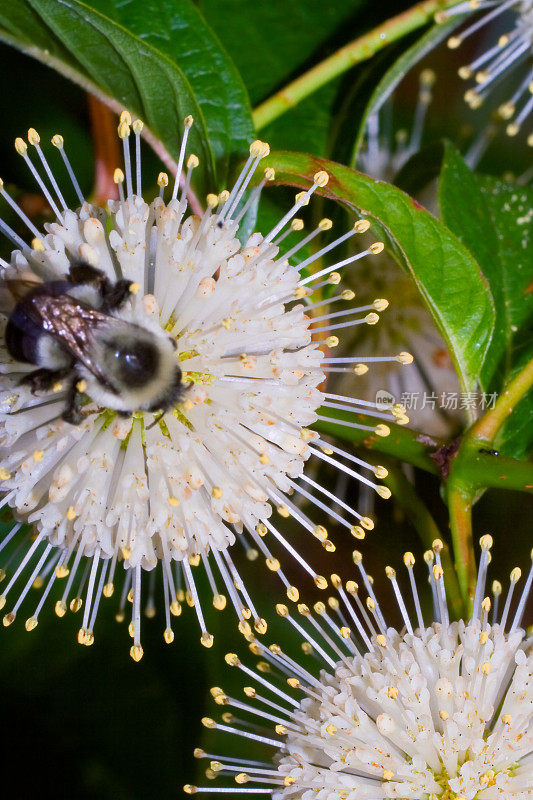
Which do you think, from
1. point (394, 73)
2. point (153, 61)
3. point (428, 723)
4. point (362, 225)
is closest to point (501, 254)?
point (394, 73)

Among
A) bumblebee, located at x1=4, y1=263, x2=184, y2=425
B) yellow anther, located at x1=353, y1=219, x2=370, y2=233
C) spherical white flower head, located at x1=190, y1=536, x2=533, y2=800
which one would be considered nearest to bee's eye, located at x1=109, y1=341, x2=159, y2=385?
bumblebee, located at x1=4, y1=263, x2=184, y2=425

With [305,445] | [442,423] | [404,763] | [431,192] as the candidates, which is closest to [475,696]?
[404,763]

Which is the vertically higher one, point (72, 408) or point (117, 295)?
point (117, 295)

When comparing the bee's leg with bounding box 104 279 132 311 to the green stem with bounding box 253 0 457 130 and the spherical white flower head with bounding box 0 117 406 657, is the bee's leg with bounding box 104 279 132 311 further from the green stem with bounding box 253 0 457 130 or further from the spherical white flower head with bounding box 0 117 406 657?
the green stem with bounding box 253 0 457 130

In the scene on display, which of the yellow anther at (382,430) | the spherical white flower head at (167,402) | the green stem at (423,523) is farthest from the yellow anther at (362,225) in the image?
the green stem at (423,523)

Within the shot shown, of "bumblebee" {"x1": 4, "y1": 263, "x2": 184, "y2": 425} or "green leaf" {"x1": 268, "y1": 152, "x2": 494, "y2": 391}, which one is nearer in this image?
"bumblebee" {"x1": 4, "y1": 263, "x2": 184, "y2": 425}

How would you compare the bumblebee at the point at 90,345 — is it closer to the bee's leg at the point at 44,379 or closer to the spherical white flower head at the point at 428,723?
the bee's leg at the point at 44,379

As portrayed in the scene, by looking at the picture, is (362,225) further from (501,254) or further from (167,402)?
(501,254)
